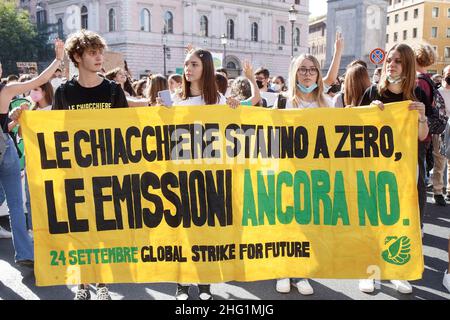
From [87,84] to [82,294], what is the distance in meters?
1.62

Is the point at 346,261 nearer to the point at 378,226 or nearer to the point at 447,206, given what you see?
the point at 378,226

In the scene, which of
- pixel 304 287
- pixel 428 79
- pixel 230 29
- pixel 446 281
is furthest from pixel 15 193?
pixel 230 29

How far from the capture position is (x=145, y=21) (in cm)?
4694

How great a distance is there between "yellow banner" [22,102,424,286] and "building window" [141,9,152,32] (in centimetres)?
4588

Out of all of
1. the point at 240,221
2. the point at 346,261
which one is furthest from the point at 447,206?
the point at 240,221

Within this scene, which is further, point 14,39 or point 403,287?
point 14,39

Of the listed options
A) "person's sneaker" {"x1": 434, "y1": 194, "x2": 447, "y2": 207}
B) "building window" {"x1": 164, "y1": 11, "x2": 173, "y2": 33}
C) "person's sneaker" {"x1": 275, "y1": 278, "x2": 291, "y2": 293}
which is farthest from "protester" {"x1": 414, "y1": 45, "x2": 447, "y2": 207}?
"building window" {"x1": 164, "y1": 11, "x2": 173, "y2": 33}

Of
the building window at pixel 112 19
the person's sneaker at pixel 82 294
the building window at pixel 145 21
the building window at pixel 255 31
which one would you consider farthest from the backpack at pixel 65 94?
the building window at pixel 255 31

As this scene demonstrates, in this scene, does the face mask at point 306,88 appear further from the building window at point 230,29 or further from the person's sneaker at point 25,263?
the building window at point 230,29

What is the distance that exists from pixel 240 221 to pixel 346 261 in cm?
86

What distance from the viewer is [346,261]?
3490 millimetres

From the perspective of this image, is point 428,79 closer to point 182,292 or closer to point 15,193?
point 182,292

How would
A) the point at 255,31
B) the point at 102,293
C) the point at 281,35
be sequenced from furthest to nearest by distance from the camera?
the point at 281,35, the point at 255,31, the point at 102,293

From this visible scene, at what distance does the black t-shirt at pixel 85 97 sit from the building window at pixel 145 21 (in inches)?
1797
